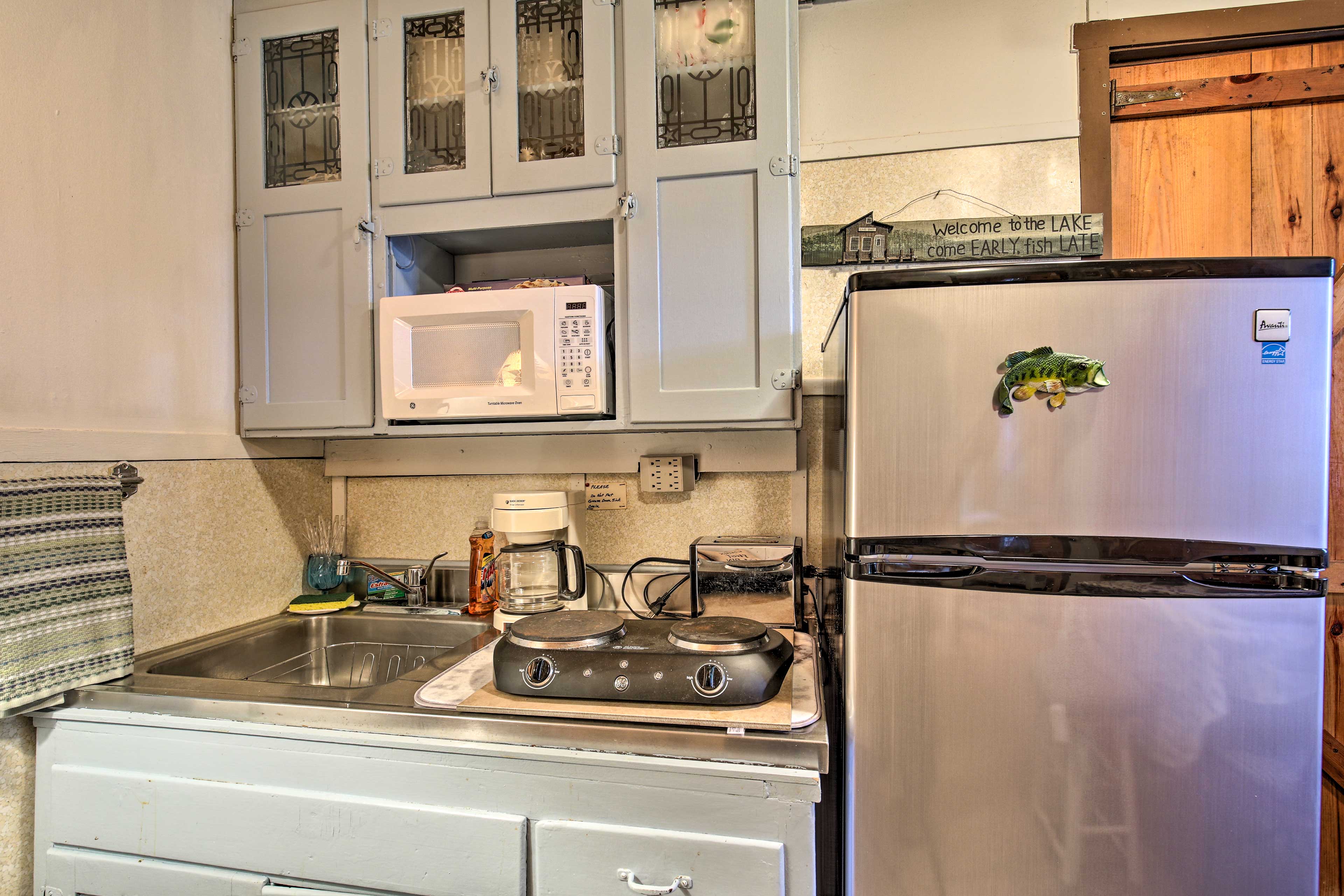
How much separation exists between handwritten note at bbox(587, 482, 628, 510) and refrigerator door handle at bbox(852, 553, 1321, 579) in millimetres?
823

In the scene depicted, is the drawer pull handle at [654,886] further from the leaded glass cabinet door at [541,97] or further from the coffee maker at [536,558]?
the leaded glass cabinet door at [541,97]

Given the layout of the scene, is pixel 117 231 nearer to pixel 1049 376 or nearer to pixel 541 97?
pixel 541 97

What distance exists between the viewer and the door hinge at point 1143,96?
1.54m

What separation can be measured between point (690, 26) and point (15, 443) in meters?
1.55

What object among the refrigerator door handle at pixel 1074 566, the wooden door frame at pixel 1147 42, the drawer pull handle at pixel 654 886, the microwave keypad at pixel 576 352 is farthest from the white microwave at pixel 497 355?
the wooden door frame at pixel 1147 42

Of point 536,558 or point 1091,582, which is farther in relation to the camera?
point 536,558

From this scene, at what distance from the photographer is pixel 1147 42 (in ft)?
4.97

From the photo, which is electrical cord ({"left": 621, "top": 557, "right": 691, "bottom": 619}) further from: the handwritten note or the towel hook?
the towel hook

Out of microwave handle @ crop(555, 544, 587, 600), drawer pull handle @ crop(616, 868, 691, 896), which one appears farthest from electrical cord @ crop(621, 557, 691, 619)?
drawer pull handle @ crop(616, 868, 691, 896)

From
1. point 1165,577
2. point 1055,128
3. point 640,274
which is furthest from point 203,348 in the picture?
point 1055,128

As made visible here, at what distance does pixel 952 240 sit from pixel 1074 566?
94cm

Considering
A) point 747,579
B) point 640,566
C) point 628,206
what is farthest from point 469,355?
point 747,579

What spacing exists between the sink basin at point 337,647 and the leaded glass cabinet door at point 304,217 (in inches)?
19.9

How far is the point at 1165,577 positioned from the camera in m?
0.94
